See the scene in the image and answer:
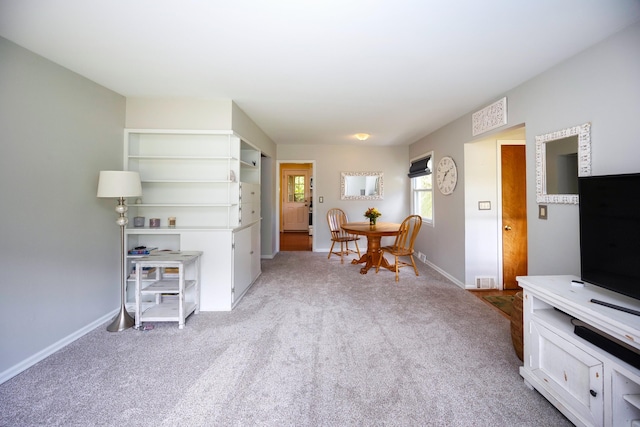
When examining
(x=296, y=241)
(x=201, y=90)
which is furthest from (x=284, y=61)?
(x=296, y=241)

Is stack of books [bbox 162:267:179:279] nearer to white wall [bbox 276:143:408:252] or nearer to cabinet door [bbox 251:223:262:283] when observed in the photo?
cabinet door [bbox 251:223:262:283]

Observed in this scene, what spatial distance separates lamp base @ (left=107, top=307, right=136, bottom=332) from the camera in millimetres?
2355

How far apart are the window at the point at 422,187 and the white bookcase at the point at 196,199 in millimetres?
3269

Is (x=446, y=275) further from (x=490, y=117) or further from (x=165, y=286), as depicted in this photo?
(x=165, y=286)

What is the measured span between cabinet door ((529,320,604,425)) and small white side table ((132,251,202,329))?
273 centimetres

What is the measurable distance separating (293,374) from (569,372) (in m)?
1.56

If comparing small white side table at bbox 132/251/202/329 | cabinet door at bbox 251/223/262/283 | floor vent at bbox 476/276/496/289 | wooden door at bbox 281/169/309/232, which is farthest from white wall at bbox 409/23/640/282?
wooden door at bbox 281/169/309/232

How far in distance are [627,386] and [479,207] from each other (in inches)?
100

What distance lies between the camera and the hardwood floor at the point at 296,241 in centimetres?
617

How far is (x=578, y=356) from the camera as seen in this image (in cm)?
130

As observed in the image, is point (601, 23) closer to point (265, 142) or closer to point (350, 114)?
point (350, 114)

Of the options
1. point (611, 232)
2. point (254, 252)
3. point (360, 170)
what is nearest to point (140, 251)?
point (254, 252)

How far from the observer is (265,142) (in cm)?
452

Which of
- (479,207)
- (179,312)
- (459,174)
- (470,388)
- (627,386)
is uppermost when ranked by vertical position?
(459,174)
